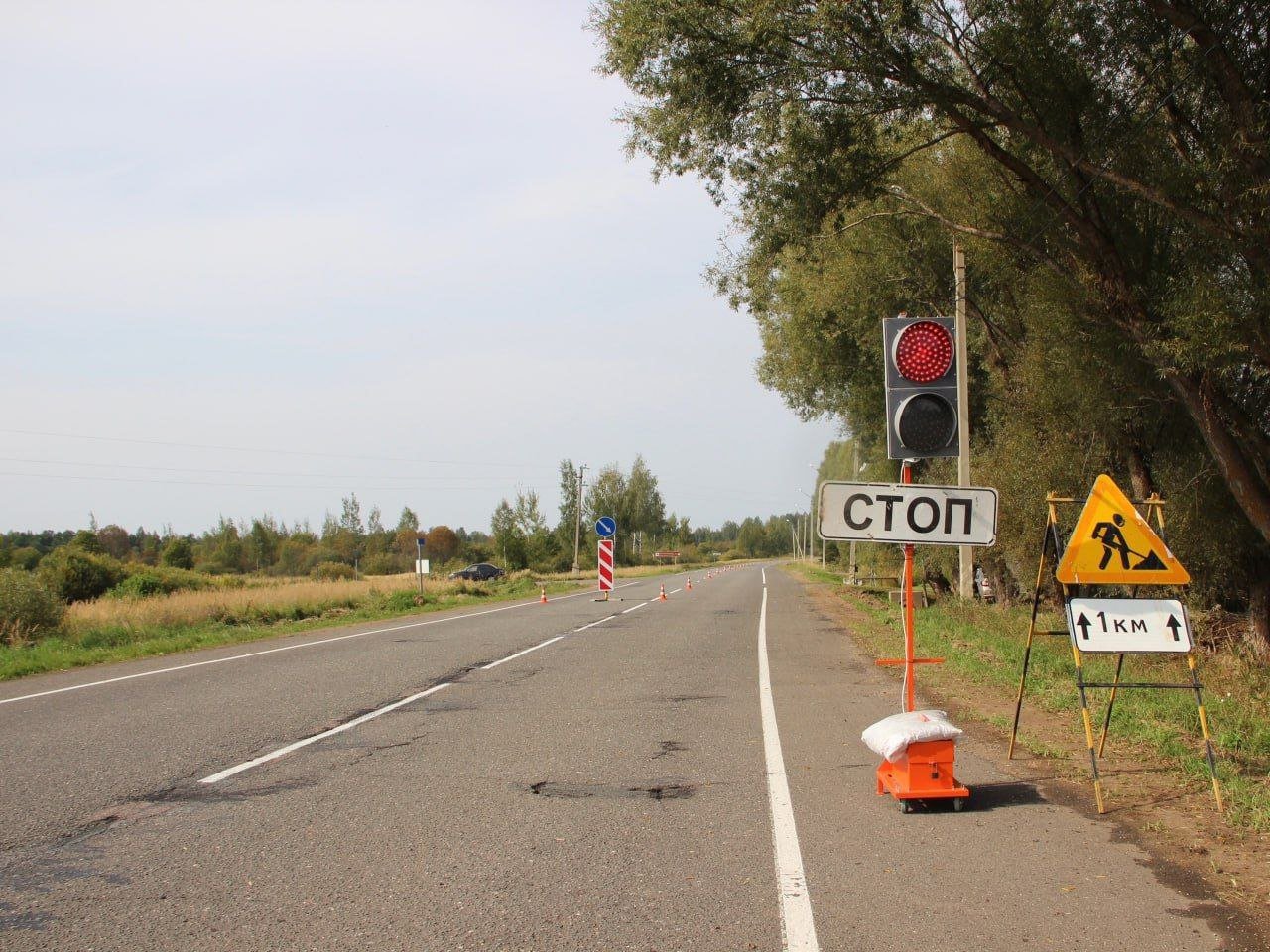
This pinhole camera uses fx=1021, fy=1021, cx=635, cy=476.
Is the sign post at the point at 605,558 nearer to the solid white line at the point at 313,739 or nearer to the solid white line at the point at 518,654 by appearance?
the solid white line at the point at 518,654

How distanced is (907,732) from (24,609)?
22.0 metres

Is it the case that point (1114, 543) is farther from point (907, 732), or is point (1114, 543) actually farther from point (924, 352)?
point (907, 732)

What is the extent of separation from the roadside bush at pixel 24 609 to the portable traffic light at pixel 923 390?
20670 mm

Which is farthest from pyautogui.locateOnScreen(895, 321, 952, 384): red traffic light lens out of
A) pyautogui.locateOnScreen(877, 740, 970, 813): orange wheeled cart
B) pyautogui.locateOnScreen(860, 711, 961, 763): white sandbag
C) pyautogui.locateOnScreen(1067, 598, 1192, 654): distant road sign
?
pyautogui.locateOnScreen(877, 740, 970, 813): orange wheeled cart

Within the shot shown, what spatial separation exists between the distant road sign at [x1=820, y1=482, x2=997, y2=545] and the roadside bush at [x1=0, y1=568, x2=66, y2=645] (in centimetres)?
2037

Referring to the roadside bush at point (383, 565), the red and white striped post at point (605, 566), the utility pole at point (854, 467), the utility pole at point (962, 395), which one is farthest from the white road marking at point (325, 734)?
the roadside bush at point (383, 565)

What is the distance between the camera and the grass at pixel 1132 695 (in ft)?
24.3

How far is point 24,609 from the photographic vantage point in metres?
22.5

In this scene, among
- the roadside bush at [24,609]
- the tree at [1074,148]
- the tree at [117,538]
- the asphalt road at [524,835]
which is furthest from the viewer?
the tree at [117,538]

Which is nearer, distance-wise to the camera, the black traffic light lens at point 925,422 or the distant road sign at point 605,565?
the black traffic light lens at point 925,422

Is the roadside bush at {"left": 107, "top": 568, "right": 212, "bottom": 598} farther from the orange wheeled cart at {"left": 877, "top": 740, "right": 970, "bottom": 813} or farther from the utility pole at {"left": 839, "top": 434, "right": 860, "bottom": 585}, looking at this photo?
the orange wheeled cart at {"left": 877, "top": 740, "right": 970, "bottom": 813}

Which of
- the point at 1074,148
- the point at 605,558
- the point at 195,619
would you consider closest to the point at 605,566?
the point at 605,558

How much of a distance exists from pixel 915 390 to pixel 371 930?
16.6 ft

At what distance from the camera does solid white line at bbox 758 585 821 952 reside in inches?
171
